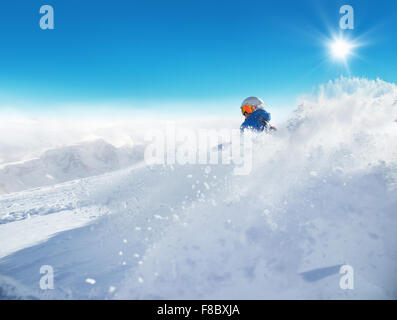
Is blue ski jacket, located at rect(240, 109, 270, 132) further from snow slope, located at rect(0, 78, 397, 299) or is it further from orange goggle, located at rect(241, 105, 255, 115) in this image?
snow slope, located at rect(0, 78, 397, 299)

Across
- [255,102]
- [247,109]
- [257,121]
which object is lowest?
[257,121]

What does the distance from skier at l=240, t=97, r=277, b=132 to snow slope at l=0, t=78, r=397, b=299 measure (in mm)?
1720

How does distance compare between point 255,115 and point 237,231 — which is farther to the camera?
point 255,115

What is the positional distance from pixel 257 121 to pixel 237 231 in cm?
519

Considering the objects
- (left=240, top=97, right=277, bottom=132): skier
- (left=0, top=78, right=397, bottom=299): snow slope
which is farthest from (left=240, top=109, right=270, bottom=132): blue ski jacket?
(left=0, top=78, right=397, bottom=299): snow slope

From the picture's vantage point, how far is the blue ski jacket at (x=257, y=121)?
28.3 feet

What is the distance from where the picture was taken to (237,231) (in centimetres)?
457

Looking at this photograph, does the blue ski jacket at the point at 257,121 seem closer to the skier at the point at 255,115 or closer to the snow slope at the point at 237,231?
the skier at the point at 255,115

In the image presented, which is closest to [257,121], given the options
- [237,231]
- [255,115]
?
[255,115]

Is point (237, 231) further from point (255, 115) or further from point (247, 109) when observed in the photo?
point (247, 109)

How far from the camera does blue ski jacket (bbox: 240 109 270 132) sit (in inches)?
339

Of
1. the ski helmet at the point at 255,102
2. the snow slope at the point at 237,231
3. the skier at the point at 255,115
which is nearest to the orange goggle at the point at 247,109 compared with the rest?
the skier at the point at 255,115

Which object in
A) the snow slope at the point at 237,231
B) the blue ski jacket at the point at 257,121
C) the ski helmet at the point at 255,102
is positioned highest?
the ski helmet at the point at 255,102
